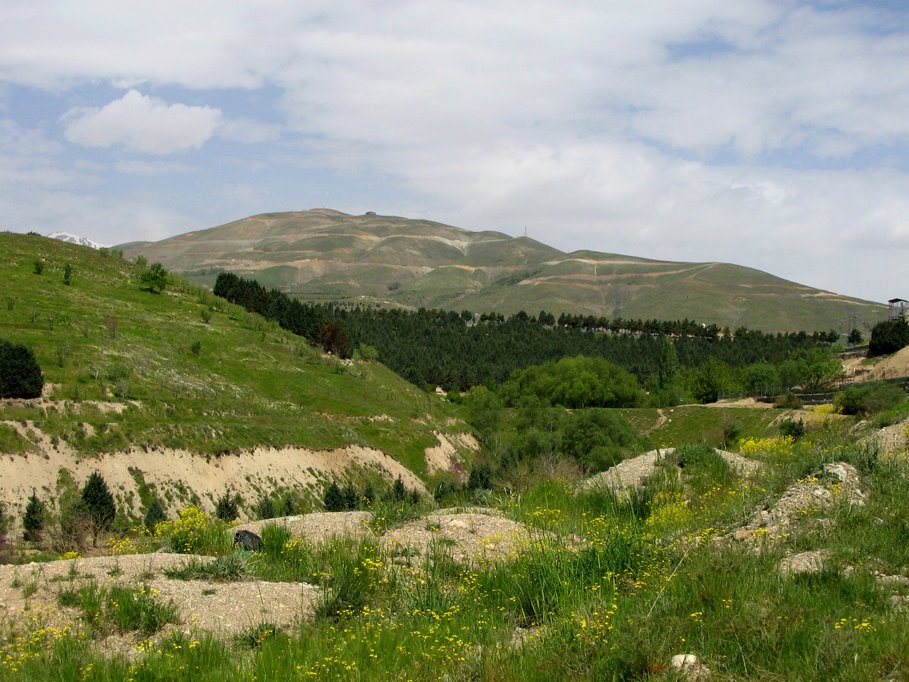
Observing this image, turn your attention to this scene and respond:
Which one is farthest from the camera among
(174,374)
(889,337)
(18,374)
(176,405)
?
(889,337)

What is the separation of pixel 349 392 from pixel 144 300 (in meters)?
24.0

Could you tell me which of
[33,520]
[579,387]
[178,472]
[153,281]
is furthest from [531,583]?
[579,387]

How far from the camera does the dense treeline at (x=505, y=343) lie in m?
116

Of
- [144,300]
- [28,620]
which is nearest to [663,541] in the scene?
[28,620]

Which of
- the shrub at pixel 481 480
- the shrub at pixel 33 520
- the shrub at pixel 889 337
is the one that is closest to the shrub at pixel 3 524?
the shrub at pixel 33 520

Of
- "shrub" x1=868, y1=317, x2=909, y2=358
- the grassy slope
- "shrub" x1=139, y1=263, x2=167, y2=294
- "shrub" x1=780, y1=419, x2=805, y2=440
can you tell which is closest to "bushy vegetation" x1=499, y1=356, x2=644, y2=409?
the grassy slope

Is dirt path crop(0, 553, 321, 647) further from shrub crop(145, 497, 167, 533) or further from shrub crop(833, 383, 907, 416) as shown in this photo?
shrub crop(833, 383, 907, 416)

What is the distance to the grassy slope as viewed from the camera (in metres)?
45.4

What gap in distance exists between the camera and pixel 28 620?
6.97m

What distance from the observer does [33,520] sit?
102 feet

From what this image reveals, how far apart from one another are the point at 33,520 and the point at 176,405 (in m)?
19.1

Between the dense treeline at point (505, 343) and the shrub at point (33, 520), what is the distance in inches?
2856

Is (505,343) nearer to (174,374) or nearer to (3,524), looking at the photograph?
(174,374)

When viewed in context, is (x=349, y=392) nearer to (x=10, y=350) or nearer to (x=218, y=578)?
(x=10, y=350)
